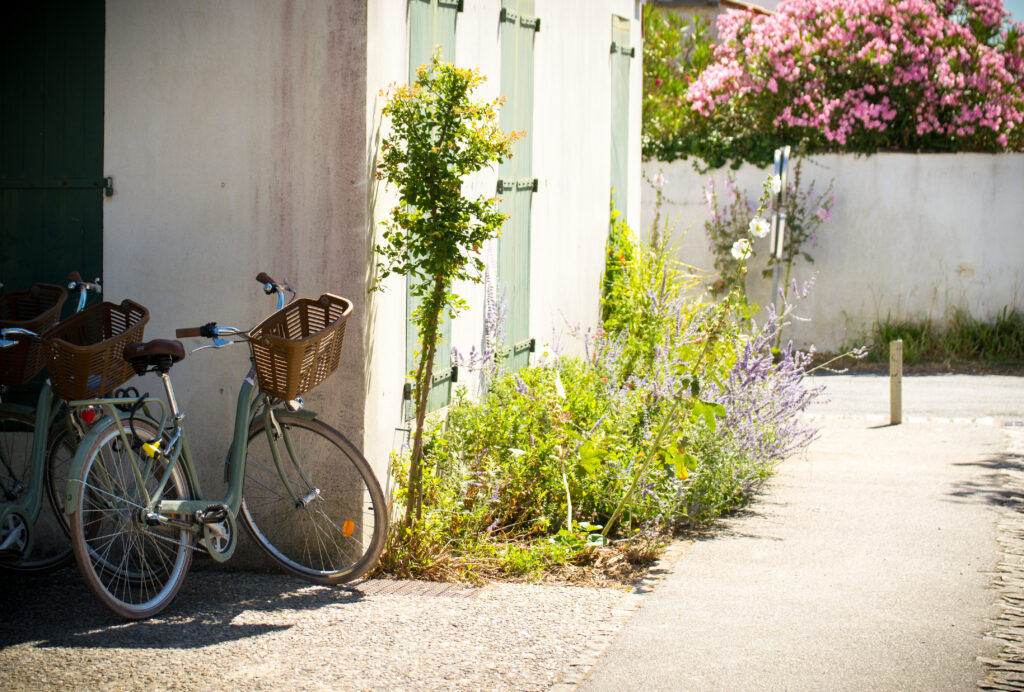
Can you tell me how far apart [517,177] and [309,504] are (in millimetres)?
2752

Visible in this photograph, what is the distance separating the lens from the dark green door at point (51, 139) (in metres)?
5.16

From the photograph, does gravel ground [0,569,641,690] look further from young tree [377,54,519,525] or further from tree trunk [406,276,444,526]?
young tree [377,54,519,525]

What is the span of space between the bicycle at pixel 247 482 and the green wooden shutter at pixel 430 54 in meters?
0.70

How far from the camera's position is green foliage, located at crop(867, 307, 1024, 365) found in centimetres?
1389

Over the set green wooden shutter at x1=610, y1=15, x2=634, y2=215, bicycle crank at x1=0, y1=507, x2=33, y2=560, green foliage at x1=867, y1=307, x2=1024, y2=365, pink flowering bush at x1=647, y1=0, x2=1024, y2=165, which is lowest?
bicycle crank at x1=0, y1=507, x2=33, y2=560

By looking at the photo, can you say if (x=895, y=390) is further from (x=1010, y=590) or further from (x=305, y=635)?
(x=305, y=635)

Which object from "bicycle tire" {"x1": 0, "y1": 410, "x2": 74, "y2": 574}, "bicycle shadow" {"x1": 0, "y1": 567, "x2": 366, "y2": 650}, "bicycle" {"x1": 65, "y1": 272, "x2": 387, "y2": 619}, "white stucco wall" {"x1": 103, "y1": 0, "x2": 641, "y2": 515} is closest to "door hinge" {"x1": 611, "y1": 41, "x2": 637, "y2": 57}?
"white stucco wall" {"x1": 103, "y1": 0, "x2": 641, "y2": 515}

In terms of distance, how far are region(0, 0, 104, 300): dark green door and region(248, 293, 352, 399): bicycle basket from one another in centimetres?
129

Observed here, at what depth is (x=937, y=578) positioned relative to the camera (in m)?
5.20

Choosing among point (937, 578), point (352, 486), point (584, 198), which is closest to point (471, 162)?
point (352, 486)

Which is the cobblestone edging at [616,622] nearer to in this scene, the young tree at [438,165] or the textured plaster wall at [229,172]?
the textured plaster wall at [229,172]

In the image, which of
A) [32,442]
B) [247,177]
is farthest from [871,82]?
[32,442]

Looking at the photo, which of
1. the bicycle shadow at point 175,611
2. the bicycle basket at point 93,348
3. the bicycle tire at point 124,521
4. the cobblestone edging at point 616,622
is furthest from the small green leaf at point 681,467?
the bicycle basket at point 93,348

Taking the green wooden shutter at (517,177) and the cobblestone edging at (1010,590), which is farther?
the green wooden shutter at (517,177)
